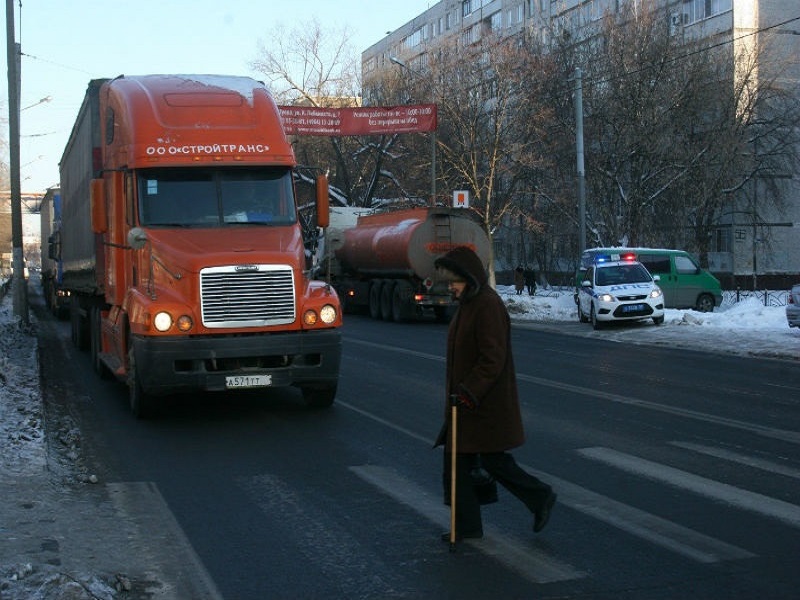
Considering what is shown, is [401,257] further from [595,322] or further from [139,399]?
[139,399]

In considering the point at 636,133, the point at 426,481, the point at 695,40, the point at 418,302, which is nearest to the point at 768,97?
the point at 695,40

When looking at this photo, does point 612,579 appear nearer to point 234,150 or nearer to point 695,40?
point 234,150

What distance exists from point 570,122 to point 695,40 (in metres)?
6.45

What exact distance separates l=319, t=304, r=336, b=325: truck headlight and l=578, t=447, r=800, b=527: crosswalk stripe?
11.1 ft

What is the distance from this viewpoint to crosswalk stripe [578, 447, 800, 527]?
7055 millimetres

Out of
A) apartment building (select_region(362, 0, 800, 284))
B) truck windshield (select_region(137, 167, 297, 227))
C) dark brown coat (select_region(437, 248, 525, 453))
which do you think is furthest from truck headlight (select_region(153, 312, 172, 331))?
apartment building (select_region(362, 0, 800, 284))

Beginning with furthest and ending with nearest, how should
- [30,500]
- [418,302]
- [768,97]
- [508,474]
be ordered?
[768,97] → [418,302] → [30,500] → [508,474]

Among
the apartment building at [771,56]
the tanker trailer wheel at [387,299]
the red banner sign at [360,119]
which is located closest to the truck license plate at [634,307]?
the tanker trailer wheel at [387,299]

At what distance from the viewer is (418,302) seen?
103 ft

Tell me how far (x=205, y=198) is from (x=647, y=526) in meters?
7.15

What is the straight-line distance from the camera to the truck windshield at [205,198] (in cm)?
1203

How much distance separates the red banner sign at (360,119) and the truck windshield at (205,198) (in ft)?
76.7

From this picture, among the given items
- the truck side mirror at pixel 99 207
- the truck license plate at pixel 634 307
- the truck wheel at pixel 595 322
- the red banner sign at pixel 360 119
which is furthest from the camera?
the red banner sign at pixel 360 119

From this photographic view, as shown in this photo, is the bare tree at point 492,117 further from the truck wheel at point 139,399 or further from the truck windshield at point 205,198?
the truck wheel at point 139,399
